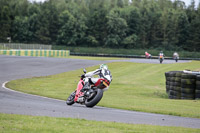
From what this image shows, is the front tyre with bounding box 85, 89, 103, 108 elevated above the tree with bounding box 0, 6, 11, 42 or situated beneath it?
situated beneath

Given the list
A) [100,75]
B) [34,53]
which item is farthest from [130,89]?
[34,53]

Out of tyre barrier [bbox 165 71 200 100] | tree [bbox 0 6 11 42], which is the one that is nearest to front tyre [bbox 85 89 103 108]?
tyre barrier [bbox 165 71 200 100]

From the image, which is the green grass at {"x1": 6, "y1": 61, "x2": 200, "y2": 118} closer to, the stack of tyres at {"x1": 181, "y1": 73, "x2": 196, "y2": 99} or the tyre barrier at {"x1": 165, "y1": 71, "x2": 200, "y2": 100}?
the tyre barrier at {"x1": 165, "y1": 71, "x2": 200, "y2": 100}

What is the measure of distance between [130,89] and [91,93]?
9.63 meters

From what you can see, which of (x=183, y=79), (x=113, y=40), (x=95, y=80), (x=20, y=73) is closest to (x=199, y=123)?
(x=95, y=80)

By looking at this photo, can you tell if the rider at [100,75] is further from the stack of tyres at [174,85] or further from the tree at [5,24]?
the tree at [5,24]

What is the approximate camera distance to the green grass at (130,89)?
13289 millimetres

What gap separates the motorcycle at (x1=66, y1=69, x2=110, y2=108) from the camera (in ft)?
38.9

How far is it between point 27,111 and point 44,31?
8975 centimetres

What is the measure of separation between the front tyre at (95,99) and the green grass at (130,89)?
1297mm

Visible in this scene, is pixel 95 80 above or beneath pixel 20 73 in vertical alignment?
above

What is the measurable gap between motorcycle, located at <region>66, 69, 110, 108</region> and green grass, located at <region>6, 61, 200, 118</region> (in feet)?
4.13

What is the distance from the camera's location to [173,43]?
92562mm

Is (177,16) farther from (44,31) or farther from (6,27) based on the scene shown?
(6,27)
